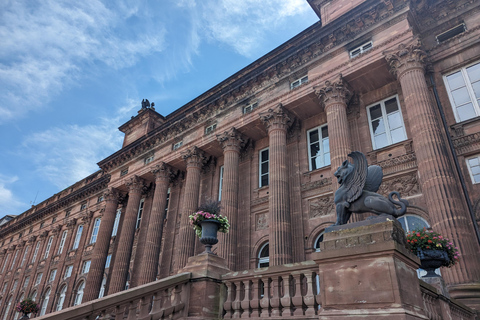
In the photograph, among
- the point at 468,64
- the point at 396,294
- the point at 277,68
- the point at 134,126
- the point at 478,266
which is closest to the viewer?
the point at 396,294

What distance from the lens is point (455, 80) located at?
13.8 meters

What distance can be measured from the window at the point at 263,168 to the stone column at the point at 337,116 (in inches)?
192

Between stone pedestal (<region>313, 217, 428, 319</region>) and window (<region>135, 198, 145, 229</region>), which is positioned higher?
window (<region>135, 198, 145, 229</region>)

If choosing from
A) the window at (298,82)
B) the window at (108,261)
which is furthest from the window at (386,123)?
the window at (108,261)

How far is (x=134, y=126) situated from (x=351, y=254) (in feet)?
95.0

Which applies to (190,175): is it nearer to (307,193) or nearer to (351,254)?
(307,193)

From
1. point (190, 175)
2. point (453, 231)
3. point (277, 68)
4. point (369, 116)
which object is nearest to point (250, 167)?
point (190, 175)

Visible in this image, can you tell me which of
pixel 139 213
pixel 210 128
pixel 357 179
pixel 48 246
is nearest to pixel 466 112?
pixel 357 179

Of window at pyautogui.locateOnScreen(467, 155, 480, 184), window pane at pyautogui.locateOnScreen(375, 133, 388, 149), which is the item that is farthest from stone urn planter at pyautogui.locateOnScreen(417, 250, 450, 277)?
window pane at pyautogui.locateOnScreen(375, 133, 388, 149)

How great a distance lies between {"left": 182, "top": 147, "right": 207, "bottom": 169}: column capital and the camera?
2109 cm

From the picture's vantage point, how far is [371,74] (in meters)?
15.5

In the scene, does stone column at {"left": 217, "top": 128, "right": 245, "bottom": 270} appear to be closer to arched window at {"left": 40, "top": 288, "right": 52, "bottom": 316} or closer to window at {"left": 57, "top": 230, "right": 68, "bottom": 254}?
arched window at {"left": 40, "top": 288, "right": 52, "bottom": 316}

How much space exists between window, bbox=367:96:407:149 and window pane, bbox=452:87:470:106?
2084 mm

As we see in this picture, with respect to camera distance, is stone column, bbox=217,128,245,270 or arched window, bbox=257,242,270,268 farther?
arched window, bbox=257,242,270,268
